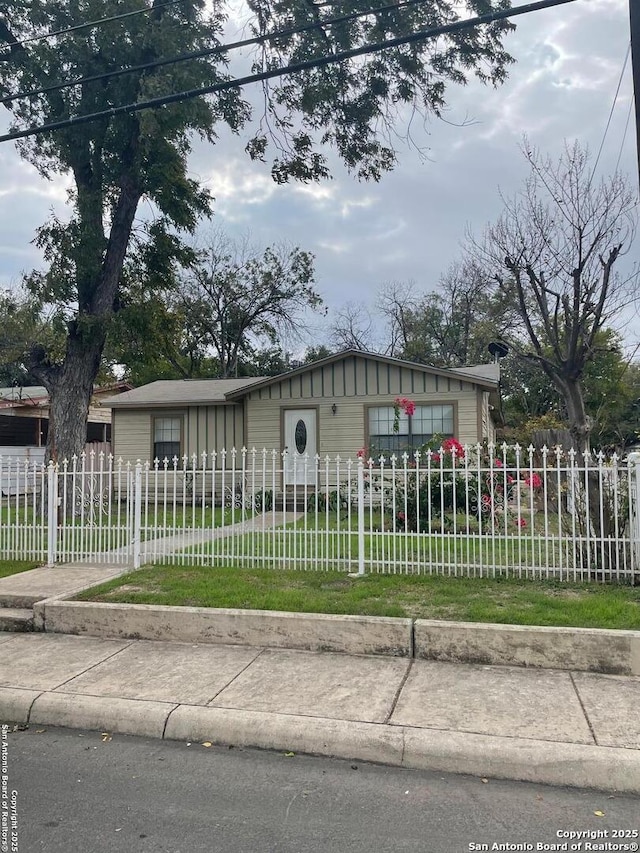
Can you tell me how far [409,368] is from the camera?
15.4 m

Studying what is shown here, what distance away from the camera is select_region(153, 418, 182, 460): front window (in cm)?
1814

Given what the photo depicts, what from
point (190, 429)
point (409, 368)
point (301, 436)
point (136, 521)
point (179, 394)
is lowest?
point (136, 521)

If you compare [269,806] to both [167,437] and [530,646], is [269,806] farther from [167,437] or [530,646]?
[167,437]

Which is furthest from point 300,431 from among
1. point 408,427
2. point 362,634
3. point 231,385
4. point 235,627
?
point 362,634

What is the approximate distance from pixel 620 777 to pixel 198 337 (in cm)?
3544

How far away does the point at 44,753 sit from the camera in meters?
4.01

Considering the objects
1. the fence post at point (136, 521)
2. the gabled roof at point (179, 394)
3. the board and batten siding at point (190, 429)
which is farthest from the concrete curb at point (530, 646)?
the board and batten siding at point (190, 429)

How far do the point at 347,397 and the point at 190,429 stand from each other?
4920mm

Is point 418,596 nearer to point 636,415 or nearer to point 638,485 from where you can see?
point 638,485

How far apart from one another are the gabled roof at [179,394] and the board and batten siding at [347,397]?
106 cm

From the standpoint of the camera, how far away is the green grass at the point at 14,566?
325 inches

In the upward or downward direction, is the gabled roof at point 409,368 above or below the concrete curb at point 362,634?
above

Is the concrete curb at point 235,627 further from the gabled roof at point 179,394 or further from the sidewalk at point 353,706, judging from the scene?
the gabled roof at point 179,394

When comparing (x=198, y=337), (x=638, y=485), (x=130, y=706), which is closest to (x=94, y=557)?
(x=130, y=706)
